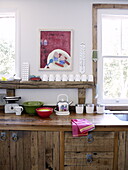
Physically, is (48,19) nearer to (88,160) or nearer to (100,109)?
(100,109)

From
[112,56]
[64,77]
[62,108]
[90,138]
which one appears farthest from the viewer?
[112,56]

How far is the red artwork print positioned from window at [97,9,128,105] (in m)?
0.47

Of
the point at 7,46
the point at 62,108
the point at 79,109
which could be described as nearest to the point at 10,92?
the point at 7,46

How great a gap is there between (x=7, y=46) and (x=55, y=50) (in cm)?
74

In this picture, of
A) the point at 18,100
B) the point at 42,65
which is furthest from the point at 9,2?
the point at 18,100

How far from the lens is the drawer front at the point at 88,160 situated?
78.6 inches

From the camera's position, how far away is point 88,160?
6.56 ft

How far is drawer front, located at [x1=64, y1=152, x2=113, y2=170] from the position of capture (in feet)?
6.55

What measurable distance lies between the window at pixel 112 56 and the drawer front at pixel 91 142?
804 mm

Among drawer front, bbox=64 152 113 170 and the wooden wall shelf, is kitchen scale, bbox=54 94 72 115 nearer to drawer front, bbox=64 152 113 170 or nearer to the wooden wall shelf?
the wooden wall shelf

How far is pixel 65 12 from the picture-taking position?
2.61 m

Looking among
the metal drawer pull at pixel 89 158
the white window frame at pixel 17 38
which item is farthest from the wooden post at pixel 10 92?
the metal drawer pull at pixel 89 158

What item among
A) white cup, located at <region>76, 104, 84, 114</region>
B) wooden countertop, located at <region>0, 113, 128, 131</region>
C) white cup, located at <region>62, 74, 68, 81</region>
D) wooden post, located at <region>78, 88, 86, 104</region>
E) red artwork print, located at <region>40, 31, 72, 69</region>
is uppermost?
red artwork print, located at <region>40, 31, 72, 69</region>

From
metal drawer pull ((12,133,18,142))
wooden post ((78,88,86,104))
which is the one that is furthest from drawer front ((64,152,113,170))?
wooden post ((78,88,86,104))
